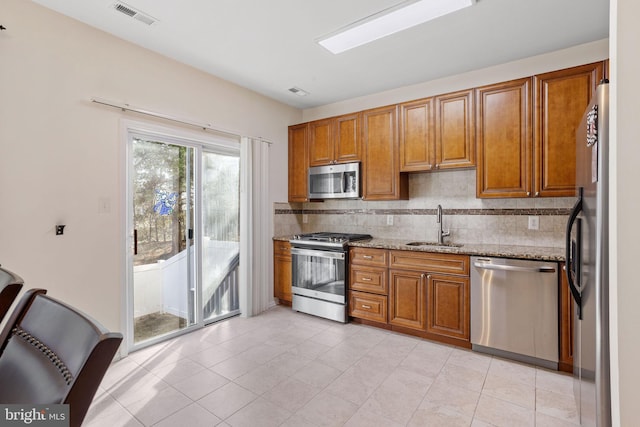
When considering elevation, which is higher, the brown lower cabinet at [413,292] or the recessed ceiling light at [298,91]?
the recessed ceiling light at [298,91]

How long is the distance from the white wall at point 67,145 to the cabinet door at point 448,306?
2778 millimetres

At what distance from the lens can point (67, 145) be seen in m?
2.40

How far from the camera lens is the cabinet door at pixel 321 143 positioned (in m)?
4.09

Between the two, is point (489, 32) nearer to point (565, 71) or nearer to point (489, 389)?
point (565, 71)

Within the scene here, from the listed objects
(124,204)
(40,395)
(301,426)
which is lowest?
(301,426)

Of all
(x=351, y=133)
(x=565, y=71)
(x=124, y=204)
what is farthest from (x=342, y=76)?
(x=124, y=204)

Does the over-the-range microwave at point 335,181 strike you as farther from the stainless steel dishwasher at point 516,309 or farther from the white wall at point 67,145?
the white wall at point 67,145

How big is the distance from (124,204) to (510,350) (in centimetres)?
346

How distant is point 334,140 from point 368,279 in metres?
1.77

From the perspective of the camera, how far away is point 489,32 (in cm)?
259

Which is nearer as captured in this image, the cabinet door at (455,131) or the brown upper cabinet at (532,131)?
the brown upper cabinet at (532,131)

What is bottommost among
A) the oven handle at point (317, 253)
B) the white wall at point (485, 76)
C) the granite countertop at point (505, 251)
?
the oven handle at point (317, 253)

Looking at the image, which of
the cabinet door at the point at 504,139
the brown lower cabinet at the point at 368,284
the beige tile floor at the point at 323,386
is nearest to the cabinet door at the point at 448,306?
the beige tile floor at the point at 323,386

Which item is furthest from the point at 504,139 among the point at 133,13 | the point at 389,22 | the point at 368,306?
the point at 133,13
